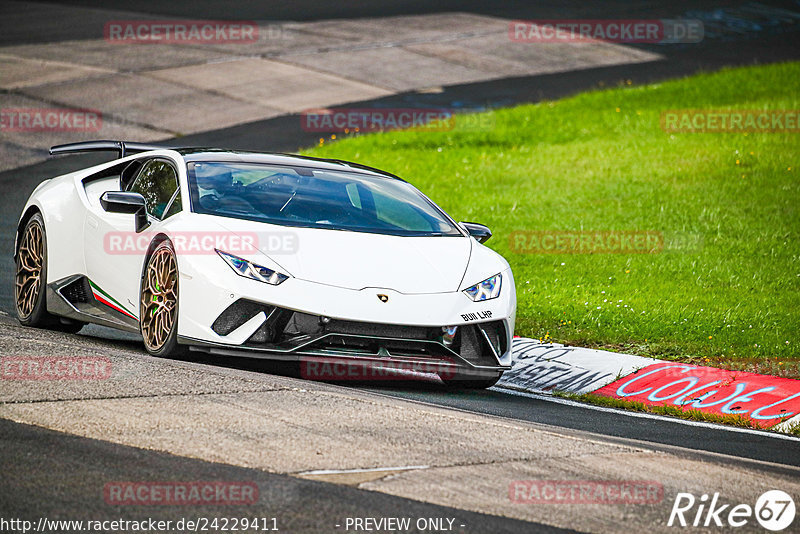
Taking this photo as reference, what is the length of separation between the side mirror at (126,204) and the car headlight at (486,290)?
2248 millimetres

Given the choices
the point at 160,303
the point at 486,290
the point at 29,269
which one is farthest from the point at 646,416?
the point at 29,269

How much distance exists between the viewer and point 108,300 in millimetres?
8156

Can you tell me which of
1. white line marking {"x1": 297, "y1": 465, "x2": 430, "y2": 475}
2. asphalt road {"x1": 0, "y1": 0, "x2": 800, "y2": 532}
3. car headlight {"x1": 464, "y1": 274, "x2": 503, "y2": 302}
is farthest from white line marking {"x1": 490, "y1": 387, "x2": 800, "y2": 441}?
white line marking {"x1": 297, "y1": 465, "x2": 430, "y2": 475}

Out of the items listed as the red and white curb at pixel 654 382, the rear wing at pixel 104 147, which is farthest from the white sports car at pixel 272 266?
the red and white curb at pixel 654 382

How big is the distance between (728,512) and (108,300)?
4.91 metres

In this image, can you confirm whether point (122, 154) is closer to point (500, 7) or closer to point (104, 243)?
point (104, 243)

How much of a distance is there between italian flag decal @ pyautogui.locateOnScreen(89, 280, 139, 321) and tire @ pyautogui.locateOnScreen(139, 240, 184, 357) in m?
0.22

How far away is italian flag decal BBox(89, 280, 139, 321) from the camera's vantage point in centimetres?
791

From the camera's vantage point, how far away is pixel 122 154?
30.9 feet

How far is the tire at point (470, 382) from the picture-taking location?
7523 mm

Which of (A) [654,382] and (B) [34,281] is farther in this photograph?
(B) [34,281]

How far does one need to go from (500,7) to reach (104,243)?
27467 millimetres

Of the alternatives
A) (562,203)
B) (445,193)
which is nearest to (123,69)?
(445,193)

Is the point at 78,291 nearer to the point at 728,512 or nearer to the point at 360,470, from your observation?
the point at 360,470
